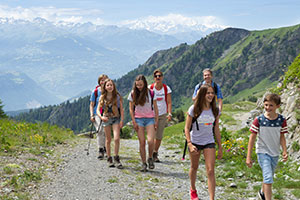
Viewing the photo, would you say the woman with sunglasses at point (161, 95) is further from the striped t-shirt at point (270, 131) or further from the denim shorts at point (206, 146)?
the striped t-shirt at point (270, 131)

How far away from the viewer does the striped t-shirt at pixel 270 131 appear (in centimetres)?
600

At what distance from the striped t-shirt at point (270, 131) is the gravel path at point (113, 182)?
2243 millimetres

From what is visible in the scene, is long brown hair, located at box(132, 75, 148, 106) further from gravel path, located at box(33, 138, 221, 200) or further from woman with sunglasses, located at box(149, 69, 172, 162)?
gravel path, located at box(33, 138, 221, 200)

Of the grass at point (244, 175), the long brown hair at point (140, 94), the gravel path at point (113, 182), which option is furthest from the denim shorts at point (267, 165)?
the long brown hair at point (140, 94)

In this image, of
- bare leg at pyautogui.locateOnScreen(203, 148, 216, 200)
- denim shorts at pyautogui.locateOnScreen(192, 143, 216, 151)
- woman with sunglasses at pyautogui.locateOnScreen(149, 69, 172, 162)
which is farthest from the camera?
woman with sunglasses at pyautogui.locateOnScreen(149, 69, 172, 162)

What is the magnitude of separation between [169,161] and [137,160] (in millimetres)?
1399

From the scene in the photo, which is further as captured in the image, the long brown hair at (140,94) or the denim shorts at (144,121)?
the denim shorts at (144,121)

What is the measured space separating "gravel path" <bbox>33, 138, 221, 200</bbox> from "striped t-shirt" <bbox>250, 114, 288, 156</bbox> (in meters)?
2.24

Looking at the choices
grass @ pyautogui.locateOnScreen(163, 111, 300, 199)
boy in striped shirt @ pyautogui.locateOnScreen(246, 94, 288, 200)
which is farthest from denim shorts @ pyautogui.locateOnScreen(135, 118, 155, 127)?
boy in striped shirt @ pyautogui.locateOnScreen(246, 94, 288, 200)

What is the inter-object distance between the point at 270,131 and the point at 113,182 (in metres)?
4.78

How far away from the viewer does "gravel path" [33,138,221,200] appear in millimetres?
7465

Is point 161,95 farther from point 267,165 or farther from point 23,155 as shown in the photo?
point 23,155

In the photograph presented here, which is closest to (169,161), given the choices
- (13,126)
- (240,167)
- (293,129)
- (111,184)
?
(240,167)

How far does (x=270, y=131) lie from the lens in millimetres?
6039
